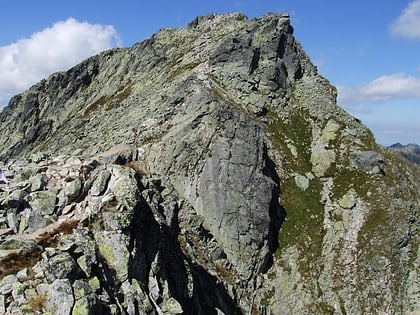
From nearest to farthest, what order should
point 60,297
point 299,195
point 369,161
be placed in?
1. point 60,297
2. point 299,195
3. point 369,161

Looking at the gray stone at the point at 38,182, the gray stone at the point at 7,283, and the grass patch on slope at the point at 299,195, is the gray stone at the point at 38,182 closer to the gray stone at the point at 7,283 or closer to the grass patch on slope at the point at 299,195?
the gray stone at the point at 7,283

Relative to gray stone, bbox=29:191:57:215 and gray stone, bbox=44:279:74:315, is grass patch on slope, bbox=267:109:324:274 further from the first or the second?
gray stone, bbox=44:279:74:315

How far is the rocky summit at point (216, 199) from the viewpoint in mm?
27016

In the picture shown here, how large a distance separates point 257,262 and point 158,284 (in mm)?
19999

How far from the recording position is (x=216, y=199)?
47.9 m

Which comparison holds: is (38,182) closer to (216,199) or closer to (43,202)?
(43,202)

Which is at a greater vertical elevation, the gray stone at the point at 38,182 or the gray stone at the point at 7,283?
the gray stone at the point at 38,182

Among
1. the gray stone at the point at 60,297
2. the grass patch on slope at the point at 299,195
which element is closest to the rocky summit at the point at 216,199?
the gray stone at the point at 60,297

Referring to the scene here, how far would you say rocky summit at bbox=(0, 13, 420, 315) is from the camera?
1064 inches

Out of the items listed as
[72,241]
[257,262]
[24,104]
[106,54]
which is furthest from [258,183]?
[24,104]

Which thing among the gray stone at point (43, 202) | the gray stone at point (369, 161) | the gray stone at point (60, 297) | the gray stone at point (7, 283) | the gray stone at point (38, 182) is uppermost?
the gray stone at point (369, 161)

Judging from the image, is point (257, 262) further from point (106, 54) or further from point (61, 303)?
point (106, 54)

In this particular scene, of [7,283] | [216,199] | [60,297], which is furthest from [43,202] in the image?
[216,199]

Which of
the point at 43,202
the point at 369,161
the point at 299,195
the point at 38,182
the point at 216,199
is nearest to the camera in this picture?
the point at 43,202
